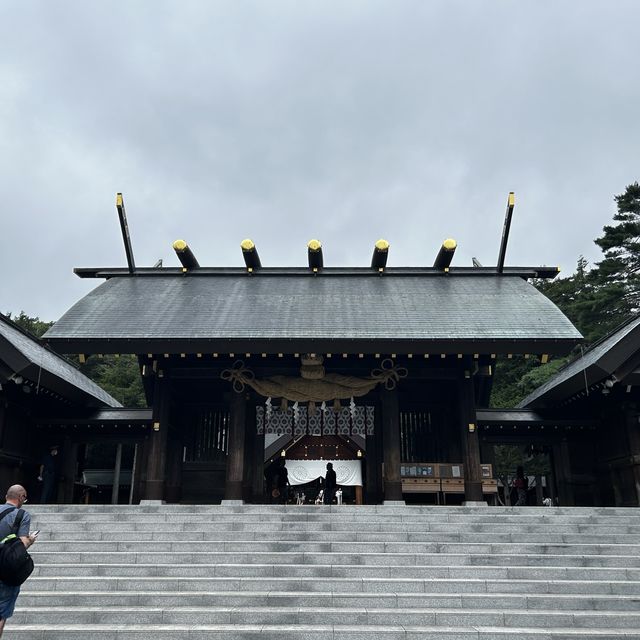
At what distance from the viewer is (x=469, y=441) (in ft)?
46.2

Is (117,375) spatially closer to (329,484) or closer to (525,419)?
(329,484)

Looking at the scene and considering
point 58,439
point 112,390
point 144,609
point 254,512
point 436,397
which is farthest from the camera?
point 112,390

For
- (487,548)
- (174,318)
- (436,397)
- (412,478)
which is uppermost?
(174,318)

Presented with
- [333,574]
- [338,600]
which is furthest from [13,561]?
[333,574]

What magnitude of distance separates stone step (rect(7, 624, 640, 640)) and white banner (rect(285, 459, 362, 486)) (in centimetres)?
1907

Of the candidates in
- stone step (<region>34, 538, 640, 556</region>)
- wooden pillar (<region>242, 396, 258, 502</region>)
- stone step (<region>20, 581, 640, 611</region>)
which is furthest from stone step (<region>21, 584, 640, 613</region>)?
wooden pillar (<region>242, 396, 258, 502</region>)

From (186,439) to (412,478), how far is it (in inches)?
249

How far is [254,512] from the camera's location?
10820mm

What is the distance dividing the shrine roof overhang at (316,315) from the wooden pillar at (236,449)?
5.36 ft

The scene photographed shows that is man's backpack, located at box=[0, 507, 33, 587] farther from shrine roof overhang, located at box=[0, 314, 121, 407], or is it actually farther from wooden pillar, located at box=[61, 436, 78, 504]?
wooden pillar, located at box=[61, 436, 78, 504]

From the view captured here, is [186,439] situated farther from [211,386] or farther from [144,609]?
[144,609]

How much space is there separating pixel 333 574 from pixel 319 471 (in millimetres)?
19267

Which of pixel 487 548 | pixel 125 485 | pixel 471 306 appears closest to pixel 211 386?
pixel 471 306

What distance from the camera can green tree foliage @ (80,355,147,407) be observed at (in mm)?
34156
